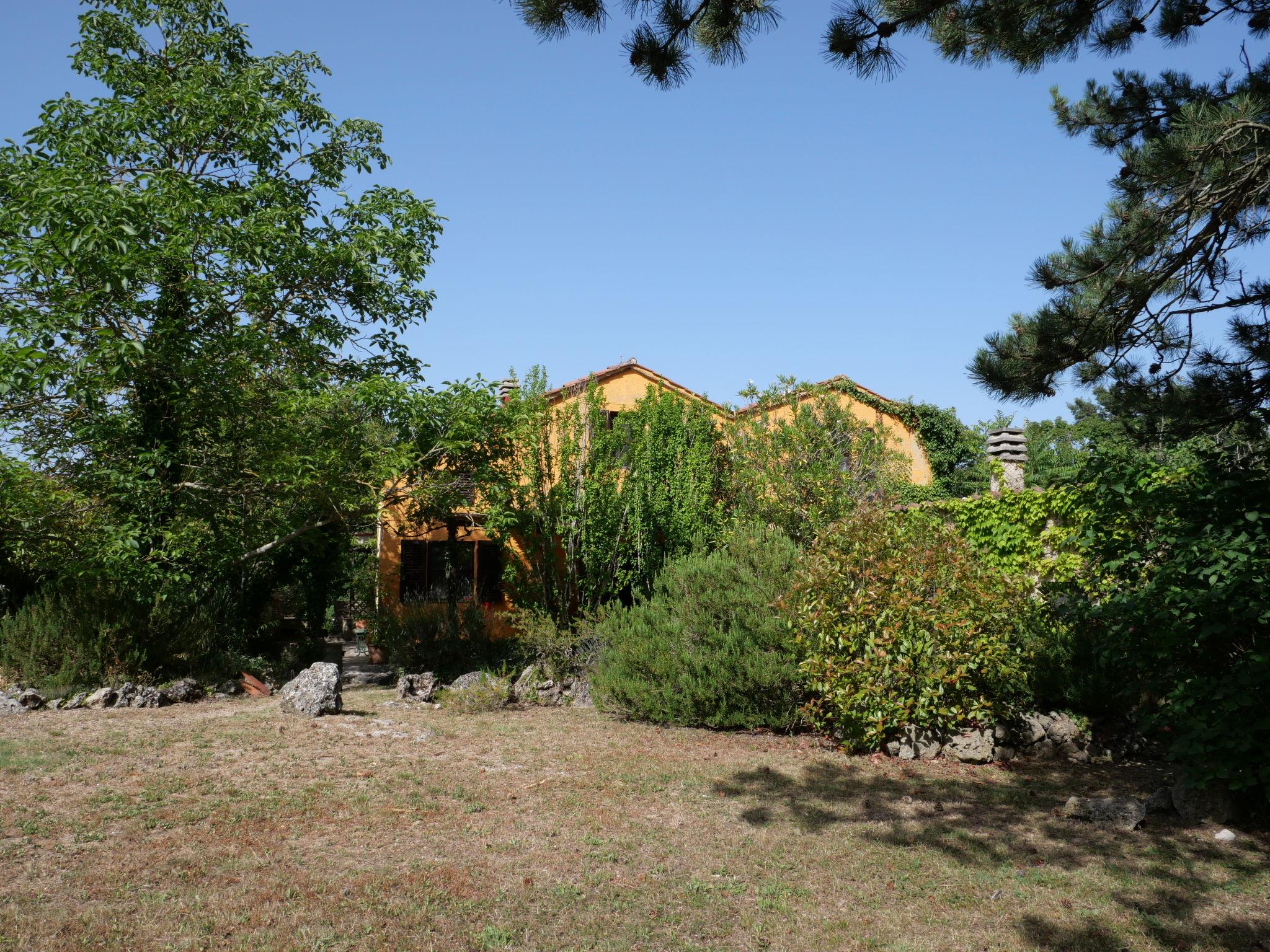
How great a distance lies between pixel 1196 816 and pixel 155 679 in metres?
11.3

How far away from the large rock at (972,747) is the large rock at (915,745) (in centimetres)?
11

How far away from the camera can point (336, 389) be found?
12031mm

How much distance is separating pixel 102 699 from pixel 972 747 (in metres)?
9.48

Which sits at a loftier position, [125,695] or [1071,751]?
[125,695]

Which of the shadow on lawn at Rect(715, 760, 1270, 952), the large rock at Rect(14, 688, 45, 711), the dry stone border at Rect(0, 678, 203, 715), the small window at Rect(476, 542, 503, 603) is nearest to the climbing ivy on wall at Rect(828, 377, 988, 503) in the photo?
the small window at Rect(476, 542, 503, 603)

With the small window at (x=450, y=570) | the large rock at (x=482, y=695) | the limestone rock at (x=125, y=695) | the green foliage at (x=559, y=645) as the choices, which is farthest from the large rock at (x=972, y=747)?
the small window at (x=450, y=570)

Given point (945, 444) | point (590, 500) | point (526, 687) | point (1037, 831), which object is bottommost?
A: point (1037, 831)

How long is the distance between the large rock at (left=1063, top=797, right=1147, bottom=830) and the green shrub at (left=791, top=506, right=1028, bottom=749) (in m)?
1.64

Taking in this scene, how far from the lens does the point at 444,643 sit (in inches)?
518

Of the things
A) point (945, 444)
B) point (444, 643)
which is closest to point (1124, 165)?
point (444, 643)

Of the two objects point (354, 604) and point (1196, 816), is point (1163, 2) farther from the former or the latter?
point (354, 604)

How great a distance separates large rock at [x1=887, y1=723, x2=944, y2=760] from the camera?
8.02 meters

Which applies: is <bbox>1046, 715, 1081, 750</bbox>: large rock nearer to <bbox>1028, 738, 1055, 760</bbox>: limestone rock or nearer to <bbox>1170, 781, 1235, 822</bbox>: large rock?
<bbox>1028, 738, 1055, 760</bbox>: limestone rock

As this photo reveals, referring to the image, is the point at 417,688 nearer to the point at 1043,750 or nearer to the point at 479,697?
the point at 479,697
